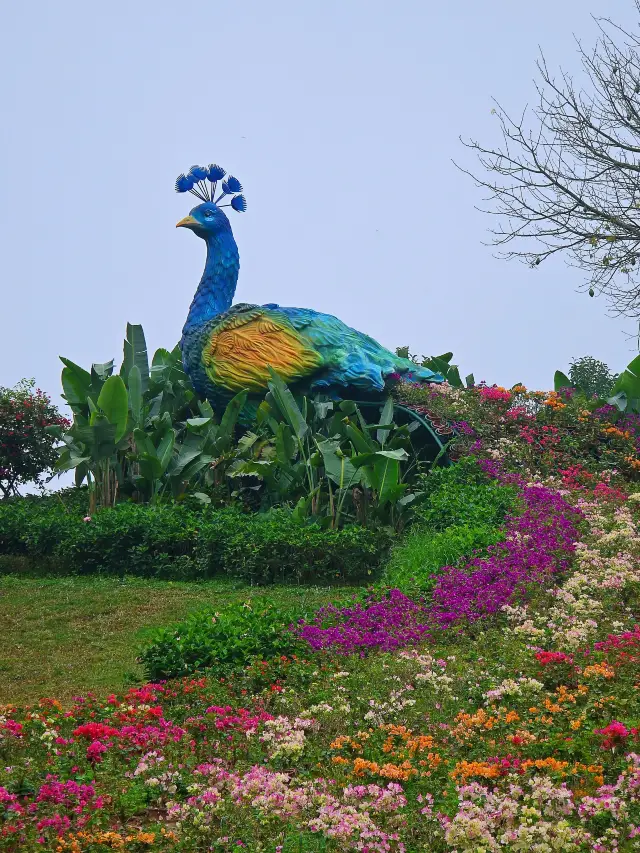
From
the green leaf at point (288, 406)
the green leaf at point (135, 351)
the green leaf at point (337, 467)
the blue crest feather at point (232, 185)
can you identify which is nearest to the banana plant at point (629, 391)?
the green leaf at point (337, 467)

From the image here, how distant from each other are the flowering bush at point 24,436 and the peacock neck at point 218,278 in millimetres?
4056

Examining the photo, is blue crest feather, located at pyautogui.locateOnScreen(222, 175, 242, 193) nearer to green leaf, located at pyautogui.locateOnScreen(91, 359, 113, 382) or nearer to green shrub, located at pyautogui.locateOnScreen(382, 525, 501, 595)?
green leaf, located at pyautogui.locateOnScreen(91, 359, 113, 382)

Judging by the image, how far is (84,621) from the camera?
8.72 meters

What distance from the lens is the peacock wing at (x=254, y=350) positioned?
1316 cm

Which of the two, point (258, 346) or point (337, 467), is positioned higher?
point (258, 346)

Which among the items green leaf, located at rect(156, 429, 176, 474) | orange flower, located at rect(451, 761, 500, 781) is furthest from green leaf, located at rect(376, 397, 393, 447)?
orange flower, located at rect(451, 761, 500, 781)

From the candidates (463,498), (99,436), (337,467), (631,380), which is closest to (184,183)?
(99,436)

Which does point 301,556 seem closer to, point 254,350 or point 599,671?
point 254,350

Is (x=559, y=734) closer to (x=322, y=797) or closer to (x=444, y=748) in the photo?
(x=444, y=748)

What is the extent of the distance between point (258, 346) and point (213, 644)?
7239 mm

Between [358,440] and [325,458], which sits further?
[358,440]

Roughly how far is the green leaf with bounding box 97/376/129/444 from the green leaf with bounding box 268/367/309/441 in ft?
6.18

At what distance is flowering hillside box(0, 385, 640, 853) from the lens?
3809 mm

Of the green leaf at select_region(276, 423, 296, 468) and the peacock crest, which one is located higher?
the peacock crest
